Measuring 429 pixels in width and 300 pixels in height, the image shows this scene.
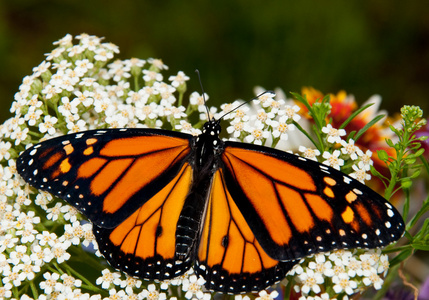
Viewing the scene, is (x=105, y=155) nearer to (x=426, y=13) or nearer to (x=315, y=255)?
(x=315, y=255)

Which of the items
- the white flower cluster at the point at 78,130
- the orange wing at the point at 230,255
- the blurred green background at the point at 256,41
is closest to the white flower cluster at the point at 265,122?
the white flower cluster at the point at 78,130

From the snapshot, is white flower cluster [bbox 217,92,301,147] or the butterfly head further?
white flower cluster [bbox 217,92,301,147]

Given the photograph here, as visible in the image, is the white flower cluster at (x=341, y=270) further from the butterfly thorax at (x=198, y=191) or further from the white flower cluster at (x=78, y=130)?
the butterfly thorax at (x=198, y=191)

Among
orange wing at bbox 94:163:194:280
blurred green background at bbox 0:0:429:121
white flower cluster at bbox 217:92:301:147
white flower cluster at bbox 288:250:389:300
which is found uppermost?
blurred green background at bbox 0:0:429:121

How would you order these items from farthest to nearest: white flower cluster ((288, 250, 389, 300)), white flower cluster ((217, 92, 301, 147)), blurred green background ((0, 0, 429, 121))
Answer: blurred green background ((0, 0, 429, 121))
white flower cluster ((217, 92, 301, 147))
white flower cluster ((288, 250, 389, 300))

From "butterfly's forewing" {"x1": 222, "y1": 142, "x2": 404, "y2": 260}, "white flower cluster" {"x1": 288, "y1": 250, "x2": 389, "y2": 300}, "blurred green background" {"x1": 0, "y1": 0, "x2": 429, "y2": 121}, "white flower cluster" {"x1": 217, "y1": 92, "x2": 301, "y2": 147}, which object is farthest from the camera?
"blurred green background" {"x1": 0, "y1": 0, "x2": 429, "y2": 121}

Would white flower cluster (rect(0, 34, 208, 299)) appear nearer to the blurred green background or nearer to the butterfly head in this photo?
the butterfly head

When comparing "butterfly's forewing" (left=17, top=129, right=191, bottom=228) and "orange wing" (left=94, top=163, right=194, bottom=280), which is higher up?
"butterfly's forewing" (left=17, top=129, right=191, bottom=228)

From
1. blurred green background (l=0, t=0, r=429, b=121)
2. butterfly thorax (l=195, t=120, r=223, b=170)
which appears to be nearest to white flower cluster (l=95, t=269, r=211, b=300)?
butterfly thorax (l=195, t=120, r=223, b=170)
